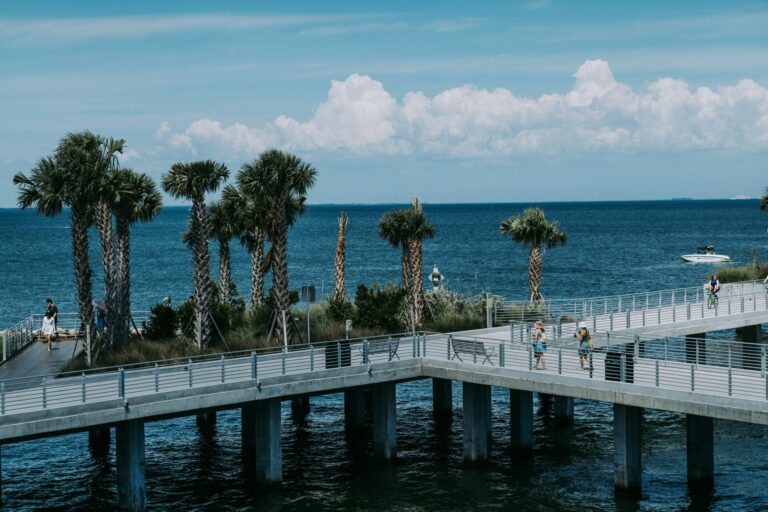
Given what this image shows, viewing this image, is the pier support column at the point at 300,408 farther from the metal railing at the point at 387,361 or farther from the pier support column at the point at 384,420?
the pier support column at the point at 384,420

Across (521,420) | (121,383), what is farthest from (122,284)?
(521,420)

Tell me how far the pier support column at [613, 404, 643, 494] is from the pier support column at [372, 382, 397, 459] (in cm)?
782

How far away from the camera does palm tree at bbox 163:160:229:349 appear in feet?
134

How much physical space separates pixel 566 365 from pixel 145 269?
10039cm

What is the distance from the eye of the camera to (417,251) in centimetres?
4909

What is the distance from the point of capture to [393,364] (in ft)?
114

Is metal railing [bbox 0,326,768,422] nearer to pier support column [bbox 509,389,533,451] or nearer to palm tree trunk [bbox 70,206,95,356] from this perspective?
pier support column [bbox 509,389,533,451]

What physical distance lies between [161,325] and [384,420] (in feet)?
38.8

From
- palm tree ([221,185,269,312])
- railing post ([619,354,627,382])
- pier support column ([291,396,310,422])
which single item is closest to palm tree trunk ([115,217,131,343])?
palm tree ([221,185,269,312])

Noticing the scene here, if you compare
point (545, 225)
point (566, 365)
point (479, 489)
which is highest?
point (545, 225)

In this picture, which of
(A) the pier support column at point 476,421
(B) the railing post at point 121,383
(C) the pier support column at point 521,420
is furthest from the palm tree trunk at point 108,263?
(C) the pier support column at point 521,420

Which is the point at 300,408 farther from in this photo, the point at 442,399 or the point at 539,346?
the point at 539,346

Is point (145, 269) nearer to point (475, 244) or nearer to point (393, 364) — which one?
point (475, 244)

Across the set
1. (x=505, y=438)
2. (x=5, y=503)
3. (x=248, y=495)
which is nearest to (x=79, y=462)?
(x=5, y=503)
